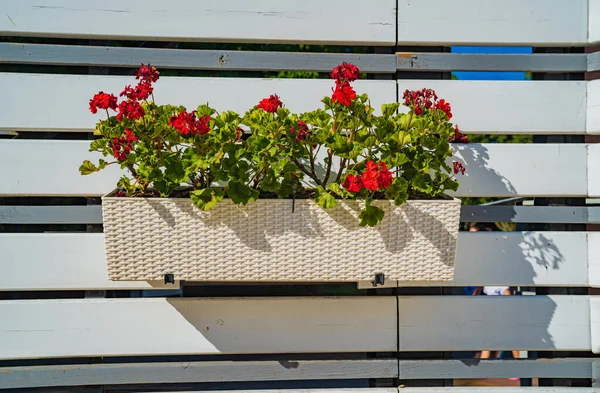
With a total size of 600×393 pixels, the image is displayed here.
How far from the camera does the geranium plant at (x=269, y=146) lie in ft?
4.89

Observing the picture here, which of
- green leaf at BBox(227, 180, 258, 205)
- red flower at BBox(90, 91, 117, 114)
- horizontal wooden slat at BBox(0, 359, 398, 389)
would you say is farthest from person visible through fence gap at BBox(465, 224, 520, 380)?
red flower at BBox(90, 91, 117, 114)

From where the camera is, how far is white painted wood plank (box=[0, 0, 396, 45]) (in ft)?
6.03

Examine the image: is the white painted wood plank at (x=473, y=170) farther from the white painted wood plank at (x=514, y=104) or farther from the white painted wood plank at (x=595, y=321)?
the white painted wood plank at (x=595, y=321)

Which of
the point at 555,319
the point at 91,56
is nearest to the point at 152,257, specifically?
the point at 91,56

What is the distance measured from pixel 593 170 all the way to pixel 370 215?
0.96m

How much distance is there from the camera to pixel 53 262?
1.86m

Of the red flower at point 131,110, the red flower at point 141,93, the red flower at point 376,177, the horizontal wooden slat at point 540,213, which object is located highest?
the red flower at point 141,93

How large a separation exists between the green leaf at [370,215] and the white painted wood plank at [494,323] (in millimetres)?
526

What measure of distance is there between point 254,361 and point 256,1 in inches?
49.2

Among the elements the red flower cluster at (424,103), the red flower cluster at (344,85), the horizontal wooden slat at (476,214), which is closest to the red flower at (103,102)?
the horizontal wooden slat at (476,214)

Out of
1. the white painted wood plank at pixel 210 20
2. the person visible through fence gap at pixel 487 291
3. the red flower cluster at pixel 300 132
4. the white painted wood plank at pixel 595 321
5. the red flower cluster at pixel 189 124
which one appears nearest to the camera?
the red flower cluster at pixel 189 124

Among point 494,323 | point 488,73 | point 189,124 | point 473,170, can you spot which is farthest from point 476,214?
point 189,124

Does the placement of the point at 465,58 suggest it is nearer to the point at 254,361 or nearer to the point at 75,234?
the point at 254,361

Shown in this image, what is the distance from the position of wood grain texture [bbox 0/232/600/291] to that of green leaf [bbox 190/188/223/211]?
0.52 metres
